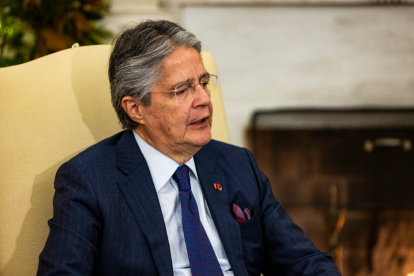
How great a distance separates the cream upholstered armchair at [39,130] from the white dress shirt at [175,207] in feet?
0.66

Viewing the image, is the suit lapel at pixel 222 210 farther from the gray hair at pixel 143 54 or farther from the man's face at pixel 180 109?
the gray hair at pixel 143 54

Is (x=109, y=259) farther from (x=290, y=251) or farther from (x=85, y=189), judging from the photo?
(x=290, y=251)

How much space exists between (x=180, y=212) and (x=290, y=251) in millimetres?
336

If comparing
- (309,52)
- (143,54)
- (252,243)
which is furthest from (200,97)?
(309,52)

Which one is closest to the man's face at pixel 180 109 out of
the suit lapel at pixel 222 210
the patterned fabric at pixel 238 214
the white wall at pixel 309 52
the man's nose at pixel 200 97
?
the man's nose at pixel 200 97

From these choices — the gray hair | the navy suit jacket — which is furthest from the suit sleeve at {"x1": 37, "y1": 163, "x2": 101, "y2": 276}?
the gray hair

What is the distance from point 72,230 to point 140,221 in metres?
0.16

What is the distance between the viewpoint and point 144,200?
3.17 ft

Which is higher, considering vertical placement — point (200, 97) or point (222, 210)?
point (200, 97)

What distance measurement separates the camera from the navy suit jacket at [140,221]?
880mm

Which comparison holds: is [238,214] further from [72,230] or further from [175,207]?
Result: [72,230]

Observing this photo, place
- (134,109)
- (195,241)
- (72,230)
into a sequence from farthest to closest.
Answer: (134,109), (195,241), (72,230)

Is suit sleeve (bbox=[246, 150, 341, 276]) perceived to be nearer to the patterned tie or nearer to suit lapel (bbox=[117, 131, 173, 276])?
the patterned tie

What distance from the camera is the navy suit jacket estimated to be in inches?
34.6
